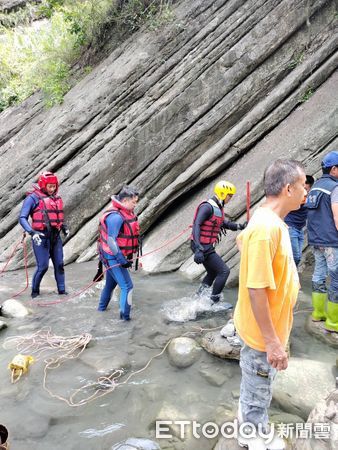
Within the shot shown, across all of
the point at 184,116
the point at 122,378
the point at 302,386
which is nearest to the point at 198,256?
the point at 122,378

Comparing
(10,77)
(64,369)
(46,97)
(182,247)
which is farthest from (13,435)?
(10,77)

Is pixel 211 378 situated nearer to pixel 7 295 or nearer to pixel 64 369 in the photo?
pixel 64 369

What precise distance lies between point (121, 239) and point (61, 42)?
872 centimetres

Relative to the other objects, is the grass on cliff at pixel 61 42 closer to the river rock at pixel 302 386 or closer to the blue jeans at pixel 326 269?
the blue jeans at pixel 326 269

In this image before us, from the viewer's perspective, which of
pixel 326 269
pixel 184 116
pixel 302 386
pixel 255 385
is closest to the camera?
pixel 255 385

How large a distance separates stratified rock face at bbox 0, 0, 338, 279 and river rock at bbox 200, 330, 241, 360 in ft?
11.7

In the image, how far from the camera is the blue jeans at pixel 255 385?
2.57 metres

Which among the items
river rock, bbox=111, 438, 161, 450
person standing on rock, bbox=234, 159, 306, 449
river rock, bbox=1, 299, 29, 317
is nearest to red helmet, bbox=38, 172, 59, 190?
river rock, bbox=1, 299, 29, 317

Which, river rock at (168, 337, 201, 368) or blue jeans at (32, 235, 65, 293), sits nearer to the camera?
river rock at (168, 337, 201, 368)

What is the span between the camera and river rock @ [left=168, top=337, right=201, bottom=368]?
4436 millimetres

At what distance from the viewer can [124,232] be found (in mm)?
5387

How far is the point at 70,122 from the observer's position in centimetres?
936

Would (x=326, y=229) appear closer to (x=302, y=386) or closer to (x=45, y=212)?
(x=302, y=386)

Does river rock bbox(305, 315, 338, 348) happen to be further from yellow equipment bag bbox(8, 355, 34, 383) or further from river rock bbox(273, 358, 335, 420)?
yellow equipment bag bbox(8, 355, 34, 383)
